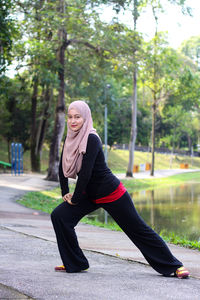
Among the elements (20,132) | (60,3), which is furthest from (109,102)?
(60,3)

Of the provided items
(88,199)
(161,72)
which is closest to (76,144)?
(88,199)

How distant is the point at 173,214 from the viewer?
1559 centimetres

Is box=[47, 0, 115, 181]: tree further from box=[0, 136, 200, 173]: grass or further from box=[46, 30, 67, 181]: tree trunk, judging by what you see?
box=[0, 136, 200, 173]: grass

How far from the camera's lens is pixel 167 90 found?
41281mm

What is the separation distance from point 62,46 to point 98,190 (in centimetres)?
2173

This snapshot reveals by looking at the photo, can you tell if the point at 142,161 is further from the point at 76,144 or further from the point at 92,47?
the point at 76,144

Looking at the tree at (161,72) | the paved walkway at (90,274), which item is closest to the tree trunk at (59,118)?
the tree at (161,72)

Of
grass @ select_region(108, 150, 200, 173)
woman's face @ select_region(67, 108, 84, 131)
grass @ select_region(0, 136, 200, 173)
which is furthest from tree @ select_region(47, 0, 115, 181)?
grass @ select_region(108, 150, 200, 173)

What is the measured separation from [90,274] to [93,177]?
3.19ft

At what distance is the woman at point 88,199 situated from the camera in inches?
190

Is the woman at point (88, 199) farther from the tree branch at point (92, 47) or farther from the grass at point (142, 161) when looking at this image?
the grass at point (142, 161)

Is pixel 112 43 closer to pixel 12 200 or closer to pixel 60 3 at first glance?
pixel 60 3

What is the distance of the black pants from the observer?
194 inches

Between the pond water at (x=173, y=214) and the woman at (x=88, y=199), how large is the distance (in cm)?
548
